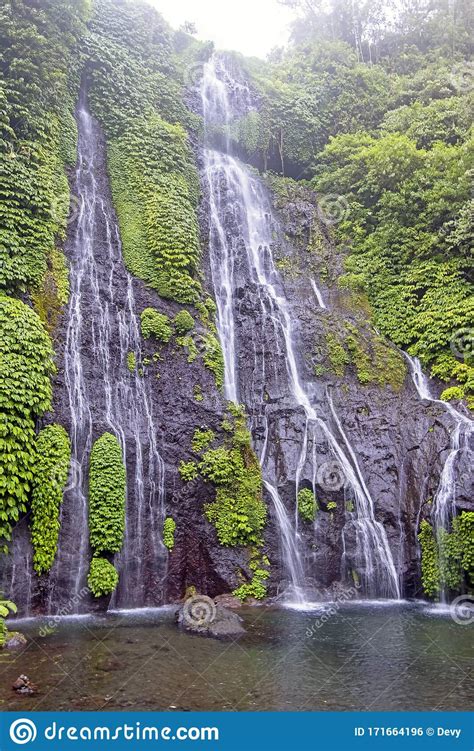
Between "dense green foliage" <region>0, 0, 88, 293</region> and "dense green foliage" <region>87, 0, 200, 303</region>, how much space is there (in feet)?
5.04

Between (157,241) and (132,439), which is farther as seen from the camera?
(157,241)

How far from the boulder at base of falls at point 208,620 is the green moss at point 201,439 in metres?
3.66

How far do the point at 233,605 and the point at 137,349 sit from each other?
21.9ft

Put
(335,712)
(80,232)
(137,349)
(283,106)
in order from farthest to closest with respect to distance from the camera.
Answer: (283,106), (80,232), (137,349), (335,712)

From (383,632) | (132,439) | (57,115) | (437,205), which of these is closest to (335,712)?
(383,632)

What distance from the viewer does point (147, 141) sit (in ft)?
63.0

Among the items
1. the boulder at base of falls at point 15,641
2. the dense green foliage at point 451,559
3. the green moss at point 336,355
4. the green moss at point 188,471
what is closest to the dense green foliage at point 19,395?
the boulder at base of falls at point 15,641

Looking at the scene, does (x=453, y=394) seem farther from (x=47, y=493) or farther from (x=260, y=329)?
(x=47, y=493)

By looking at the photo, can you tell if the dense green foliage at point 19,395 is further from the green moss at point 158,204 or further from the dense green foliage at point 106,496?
the green moss at point 158,204

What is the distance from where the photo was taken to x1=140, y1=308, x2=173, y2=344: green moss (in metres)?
14.1

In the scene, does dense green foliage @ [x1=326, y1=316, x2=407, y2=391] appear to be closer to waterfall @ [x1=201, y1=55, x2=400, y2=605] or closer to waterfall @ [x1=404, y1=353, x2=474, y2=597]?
waterfall @ [x1=201, y1=55, x2=400, y2=605]

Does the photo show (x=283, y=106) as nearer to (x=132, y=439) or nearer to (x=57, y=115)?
(x=57, y=115)

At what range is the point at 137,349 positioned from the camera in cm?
1375

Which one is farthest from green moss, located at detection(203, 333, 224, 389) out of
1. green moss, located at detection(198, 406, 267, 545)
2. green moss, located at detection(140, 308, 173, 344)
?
green moss, located at detection(198, 406, 267, 545)
